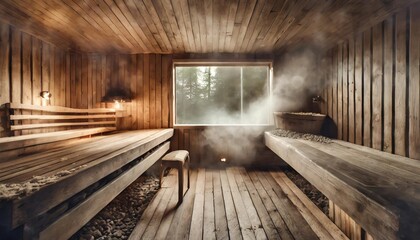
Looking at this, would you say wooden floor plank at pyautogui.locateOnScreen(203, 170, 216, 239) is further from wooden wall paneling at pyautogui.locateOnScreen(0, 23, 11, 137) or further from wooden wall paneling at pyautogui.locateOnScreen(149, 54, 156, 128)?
wooden wall paneling at pyautogui.locateOnScreen(0, 23, 11, 137)

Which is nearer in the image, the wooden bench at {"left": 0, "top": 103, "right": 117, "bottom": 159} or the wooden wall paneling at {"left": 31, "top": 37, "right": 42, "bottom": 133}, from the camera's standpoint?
the wooden bench at {"left": 0, "top": 103, "right": 117, "bottom": 159}

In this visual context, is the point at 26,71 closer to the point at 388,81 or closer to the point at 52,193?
the point at 52,193

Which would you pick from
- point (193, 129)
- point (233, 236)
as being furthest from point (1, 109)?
point (233, 236)

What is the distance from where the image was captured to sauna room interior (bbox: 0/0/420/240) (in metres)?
1.67

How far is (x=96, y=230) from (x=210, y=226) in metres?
1.39

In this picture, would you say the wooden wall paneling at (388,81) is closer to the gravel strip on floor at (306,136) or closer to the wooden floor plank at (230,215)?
the gravel strip on floor at (306,136)

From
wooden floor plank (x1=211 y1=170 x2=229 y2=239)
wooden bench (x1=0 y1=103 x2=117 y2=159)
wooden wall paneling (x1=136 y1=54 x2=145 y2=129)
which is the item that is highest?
wooden wall paneling (x1=136 y1=54 x2=145 y2=129)

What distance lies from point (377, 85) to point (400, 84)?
386 millimetres

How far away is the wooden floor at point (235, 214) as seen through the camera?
8.02ft

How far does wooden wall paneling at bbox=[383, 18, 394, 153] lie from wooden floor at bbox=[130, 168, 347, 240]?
1418mm

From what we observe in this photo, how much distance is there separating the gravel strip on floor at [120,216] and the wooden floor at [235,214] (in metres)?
0.16

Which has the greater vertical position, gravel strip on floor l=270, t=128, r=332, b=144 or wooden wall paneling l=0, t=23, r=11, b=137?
wooden wall paneling l=0, t=23, r=11, b=137

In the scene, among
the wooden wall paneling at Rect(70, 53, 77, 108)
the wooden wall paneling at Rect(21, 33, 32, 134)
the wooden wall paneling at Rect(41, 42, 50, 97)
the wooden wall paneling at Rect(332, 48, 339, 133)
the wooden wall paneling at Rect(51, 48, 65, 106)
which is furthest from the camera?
the wooden wall paneling at Rect(70, 53, 77, 108)

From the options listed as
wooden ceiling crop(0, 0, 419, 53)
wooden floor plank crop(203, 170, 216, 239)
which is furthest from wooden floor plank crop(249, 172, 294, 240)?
wooden ceiling crop(0, 0, 419, 53)
